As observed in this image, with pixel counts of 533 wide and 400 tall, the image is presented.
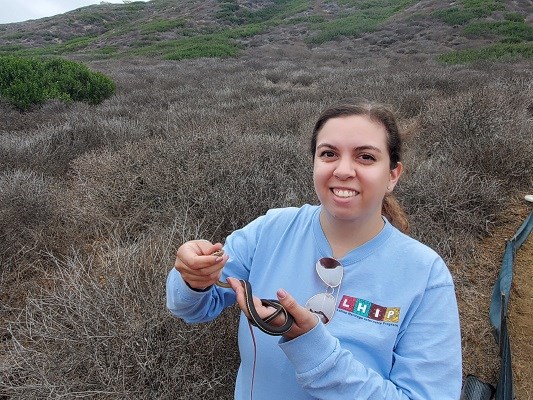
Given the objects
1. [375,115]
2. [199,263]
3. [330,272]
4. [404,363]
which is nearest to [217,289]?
[199,263]

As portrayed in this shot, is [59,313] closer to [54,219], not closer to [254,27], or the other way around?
[54,219]

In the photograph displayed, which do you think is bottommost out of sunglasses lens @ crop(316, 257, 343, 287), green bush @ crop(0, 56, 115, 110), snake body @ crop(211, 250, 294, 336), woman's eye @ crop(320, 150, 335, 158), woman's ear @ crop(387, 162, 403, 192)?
green bush @ crop(0, 56, 115, 110)

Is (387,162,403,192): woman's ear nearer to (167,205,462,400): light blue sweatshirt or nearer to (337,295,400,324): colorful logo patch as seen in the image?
(167,205,462,400): light blue sweatshirt

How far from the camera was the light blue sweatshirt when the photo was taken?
3.11 ft

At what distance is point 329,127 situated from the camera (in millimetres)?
1226

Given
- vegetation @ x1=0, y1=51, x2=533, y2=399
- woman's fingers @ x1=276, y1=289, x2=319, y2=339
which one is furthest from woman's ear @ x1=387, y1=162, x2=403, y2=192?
vegetation @ x1=0, y1=51, x2=533, y2=399

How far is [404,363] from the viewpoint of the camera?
101cm

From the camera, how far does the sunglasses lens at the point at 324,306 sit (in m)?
1.10

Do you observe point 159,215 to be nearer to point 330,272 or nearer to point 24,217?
point 24,217

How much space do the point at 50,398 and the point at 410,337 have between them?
151cm

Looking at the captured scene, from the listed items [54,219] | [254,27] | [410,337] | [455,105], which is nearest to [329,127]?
[410,337]

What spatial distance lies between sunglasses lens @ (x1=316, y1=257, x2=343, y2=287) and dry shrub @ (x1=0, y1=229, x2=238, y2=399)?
1.00 metres

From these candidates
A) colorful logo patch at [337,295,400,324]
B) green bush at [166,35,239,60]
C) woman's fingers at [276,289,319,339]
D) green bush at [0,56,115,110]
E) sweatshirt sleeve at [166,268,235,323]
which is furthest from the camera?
green bush at [166,35,239,60]

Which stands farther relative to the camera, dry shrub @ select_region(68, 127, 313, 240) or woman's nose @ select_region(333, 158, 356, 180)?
dry shrub @ select_region(68, 127, 313, 240)
